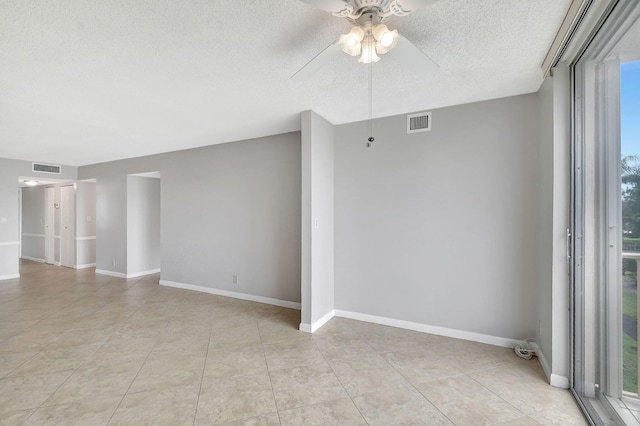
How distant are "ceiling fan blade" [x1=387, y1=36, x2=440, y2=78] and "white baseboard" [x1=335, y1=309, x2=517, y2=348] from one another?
2.55m

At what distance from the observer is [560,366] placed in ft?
6.94

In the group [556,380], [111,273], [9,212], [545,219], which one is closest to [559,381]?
[556,380]

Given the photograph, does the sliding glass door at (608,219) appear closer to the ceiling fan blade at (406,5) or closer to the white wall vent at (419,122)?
the ceiling fan blade at (406,5)

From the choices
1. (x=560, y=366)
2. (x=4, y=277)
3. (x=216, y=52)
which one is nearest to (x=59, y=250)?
(x=4, y=277)

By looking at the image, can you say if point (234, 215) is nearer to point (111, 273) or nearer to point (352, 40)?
point (352, 40)

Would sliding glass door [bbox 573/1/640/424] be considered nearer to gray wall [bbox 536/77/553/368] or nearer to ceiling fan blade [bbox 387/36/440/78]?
gray wall [bbox 536/77/553/368]

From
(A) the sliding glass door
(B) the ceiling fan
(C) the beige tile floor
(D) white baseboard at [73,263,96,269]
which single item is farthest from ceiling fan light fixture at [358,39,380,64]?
(D) white baseboard at [73,263,96,269]

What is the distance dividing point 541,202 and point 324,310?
2.48 m

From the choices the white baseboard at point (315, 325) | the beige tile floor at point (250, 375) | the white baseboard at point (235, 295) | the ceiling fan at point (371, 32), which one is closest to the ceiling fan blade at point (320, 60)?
the ceiling fan at point (371, 32)

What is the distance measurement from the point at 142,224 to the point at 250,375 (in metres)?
4.95

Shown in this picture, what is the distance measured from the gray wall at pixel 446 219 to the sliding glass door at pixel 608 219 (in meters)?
0.68

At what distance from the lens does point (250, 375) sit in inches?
90.1

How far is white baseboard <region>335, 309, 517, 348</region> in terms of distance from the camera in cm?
278

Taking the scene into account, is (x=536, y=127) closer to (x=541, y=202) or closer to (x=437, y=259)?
(x=541, y=202)
